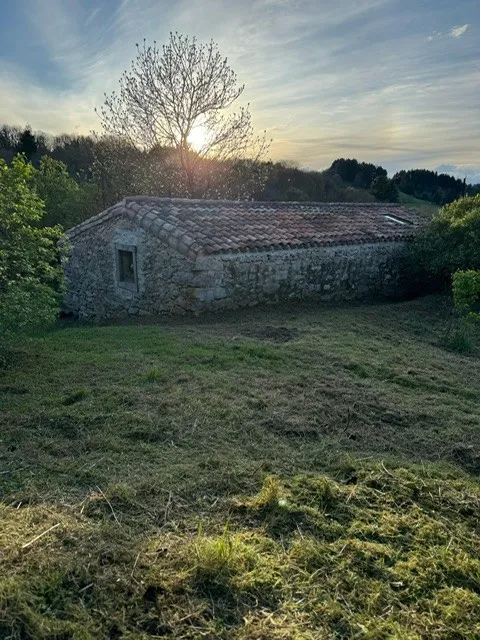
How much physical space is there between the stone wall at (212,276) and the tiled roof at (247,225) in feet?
0.68

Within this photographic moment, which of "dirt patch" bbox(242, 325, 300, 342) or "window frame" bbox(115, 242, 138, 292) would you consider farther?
"window frame" bbox(115, 242, 138, 292)

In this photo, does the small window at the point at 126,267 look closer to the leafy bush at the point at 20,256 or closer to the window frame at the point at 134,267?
the window frame at the point at 134,267

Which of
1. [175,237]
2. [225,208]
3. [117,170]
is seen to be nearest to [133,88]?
[117,170]

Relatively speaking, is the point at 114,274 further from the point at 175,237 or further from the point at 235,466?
the point at 235,466

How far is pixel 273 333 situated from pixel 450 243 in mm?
7103

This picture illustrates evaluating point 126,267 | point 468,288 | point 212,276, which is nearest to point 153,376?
point 468,288

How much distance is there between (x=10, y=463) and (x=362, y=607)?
2.84 metres

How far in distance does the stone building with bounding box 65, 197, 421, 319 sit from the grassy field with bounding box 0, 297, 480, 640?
4.20 meters

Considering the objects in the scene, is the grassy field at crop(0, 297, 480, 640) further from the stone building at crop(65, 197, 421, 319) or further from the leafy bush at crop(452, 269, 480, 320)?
the stone building at crop(65, 197, 421, 319)

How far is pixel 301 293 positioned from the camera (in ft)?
40.2

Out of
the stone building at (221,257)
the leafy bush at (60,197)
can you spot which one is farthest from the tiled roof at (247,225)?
the leafy bush at (60,197)

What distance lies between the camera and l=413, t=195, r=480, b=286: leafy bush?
12539mm

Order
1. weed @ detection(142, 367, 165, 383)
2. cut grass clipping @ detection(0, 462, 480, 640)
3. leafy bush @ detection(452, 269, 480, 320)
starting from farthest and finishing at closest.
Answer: leafy bush @ detection(452, 269, 480, 320)
weed @ detection(142, 367, 165, 383)
cut grass clipping @ detection(0, 462, 480, 640)

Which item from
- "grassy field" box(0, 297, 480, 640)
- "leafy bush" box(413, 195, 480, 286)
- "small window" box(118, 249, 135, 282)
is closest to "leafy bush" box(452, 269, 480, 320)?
"grassy field" box(0, 297, 480, 640)
